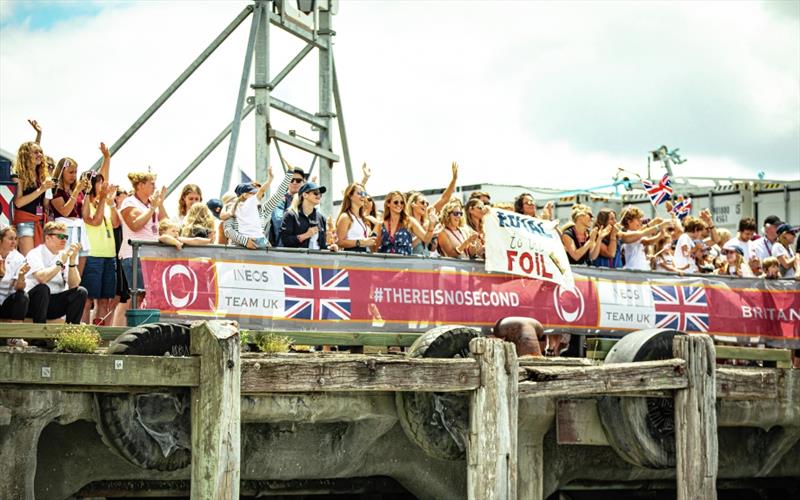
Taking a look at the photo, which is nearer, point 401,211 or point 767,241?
point 401,211

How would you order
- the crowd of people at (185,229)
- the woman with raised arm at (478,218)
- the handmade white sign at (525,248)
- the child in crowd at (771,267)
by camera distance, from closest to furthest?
the crowd of people at (185,229) < the handmade white sign at (525,248) < the woman with raised arm at (478,218) < the child in crowd at (771,267)

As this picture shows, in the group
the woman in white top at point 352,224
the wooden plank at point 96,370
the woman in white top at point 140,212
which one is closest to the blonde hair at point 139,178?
the woman in white top at point 140,212

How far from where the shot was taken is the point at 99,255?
482 inches

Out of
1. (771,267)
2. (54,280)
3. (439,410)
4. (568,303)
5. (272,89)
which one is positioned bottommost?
(439,410)

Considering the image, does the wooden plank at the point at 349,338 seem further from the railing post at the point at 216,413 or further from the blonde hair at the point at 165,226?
the blonde hair at the point at 165,226

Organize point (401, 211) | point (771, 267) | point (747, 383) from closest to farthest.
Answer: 1. point (747, 383)
2. point (401, 211)
3. point (771, 267)

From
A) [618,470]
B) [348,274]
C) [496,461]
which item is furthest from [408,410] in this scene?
[618,470]

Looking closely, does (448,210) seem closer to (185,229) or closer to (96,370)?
(185,229)

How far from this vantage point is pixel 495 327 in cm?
1352

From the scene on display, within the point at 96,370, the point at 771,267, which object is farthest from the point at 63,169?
the point at 771,267

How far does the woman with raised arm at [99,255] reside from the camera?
39.9 ft

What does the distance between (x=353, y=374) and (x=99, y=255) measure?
325cm

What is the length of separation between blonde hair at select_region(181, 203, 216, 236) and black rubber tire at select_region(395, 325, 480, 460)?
2702 millimetres

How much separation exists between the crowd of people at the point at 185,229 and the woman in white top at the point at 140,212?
1cm
